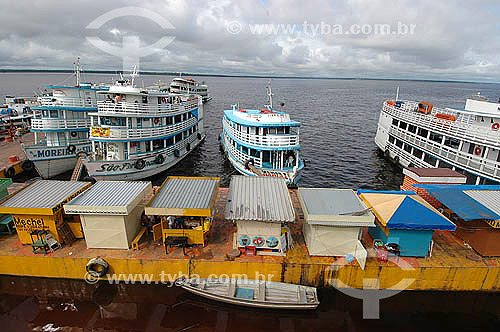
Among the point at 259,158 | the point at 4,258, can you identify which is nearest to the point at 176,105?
the point at 259,158

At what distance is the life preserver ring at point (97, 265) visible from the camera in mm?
12188

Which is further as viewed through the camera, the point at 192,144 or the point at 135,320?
the point at 192,144

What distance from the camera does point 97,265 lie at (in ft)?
40.9

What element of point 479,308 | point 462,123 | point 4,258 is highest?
point 462,123

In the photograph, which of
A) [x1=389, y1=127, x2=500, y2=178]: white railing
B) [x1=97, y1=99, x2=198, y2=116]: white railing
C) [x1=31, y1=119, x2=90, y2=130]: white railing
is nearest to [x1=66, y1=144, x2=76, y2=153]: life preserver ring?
[x1=31, y1=119, x2=90, y2=130]: white railing

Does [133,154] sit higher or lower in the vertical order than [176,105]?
lower

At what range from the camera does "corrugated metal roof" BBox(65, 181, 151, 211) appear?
1233 centimetres

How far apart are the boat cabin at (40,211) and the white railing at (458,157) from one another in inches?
1168

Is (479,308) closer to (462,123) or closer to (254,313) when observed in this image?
(254,313)

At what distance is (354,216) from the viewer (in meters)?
12.0

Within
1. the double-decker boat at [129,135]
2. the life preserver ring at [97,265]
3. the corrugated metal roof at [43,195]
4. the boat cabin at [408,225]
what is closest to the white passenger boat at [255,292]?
the life preserver ring at [97,265]

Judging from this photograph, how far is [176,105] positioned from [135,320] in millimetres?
23740

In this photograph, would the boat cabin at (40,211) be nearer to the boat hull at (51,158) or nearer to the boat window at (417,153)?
the boat hull at (51,158)

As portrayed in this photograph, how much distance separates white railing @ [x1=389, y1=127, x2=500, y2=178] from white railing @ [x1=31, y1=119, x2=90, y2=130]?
123 feet
